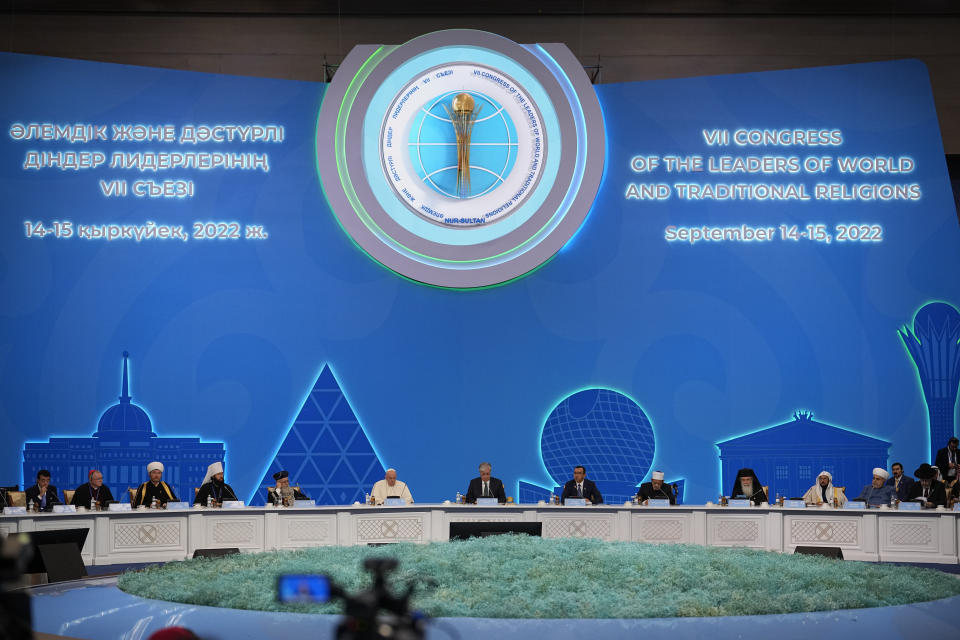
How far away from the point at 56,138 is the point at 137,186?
0.94 meters

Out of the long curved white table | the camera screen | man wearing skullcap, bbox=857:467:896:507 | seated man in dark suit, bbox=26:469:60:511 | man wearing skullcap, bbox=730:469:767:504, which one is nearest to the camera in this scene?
the camera screen

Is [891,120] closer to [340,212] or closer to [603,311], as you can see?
[603,311]

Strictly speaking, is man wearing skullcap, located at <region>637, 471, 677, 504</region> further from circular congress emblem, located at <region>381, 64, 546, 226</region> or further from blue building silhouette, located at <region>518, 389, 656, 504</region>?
circular congress emblem, located at <region>381, 64, 546, 226</region>

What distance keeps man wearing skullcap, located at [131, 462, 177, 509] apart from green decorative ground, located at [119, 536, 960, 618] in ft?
7.12

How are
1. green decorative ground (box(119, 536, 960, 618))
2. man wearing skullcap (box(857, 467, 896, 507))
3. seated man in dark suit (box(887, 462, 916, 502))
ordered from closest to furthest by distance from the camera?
green decorative ground (box(119, 536, 960, 618)), man wearing skullcap (box(857, 467, 896, 507)), seated man in dark suit (box(887, 462, 916, 502))

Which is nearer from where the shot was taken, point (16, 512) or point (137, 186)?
point (16, 512)

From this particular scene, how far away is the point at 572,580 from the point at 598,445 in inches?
174

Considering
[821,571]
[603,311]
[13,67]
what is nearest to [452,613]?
[821,571]

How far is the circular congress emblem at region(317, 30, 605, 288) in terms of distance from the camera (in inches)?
403

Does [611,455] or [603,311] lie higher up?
[603,311]

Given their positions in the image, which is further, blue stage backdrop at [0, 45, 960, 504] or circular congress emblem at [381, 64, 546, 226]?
circular congress emblem at [381, 64, 546, 226]

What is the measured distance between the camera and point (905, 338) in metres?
10.2

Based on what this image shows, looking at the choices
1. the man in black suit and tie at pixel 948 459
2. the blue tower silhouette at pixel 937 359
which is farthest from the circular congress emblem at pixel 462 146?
the man in black suit and tie at pixel 948 459

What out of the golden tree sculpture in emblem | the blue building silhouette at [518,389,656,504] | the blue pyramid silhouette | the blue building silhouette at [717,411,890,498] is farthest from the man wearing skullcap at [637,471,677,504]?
the golden tree sculpture in emblem
